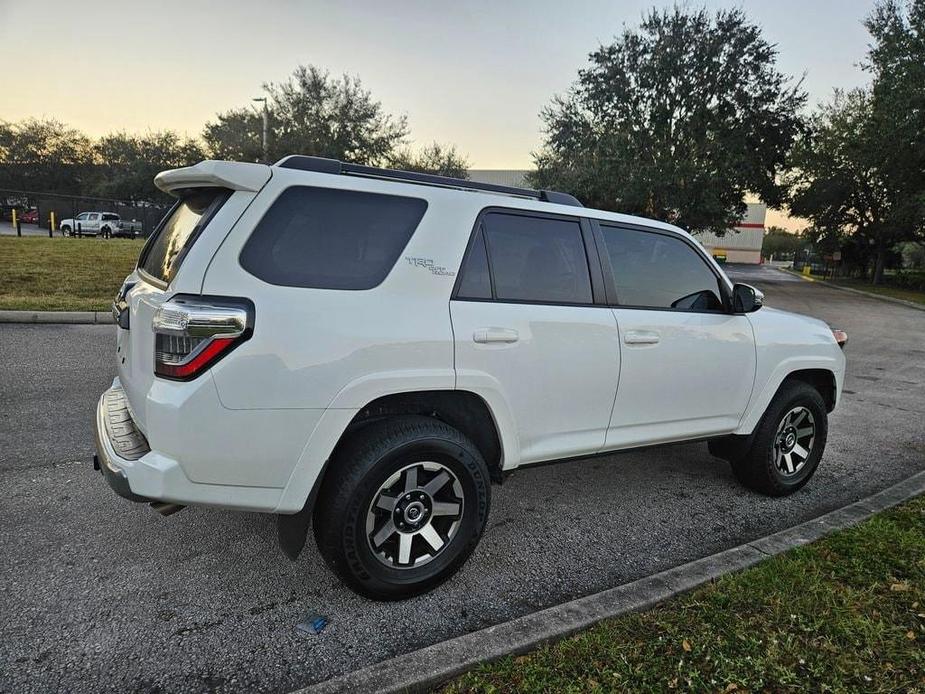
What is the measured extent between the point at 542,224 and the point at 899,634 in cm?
244

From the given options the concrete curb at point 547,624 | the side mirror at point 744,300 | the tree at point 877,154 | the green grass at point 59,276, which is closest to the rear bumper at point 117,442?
the concrete curb at point 547,624

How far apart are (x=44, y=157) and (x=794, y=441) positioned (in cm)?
6674

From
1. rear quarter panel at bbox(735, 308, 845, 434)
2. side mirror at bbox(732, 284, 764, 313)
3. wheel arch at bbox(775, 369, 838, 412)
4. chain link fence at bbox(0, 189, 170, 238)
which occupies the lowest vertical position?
wheel arch at bbox(775, 369, 838, 412)

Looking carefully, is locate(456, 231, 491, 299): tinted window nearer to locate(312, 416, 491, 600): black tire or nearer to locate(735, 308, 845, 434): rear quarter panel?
locate(312, 416, 491, 600): black tire

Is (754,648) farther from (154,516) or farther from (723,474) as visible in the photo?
(154,516)

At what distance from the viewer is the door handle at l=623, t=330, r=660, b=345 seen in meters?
3.21

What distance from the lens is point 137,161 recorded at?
49281mm

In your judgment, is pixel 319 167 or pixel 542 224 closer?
pixel 319 167

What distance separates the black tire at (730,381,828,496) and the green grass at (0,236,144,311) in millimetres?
9750

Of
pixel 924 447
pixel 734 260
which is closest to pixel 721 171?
pixel 924 447

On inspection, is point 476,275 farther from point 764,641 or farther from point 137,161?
point 137,161

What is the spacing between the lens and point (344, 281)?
96.7 inches

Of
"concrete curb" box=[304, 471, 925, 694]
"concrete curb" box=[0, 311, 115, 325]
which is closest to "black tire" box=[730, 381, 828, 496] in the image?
"concrete curb" box=[304, 471, 925, 694]

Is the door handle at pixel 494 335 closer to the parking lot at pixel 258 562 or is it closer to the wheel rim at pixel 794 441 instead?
the parking lot at pixel 258 562
